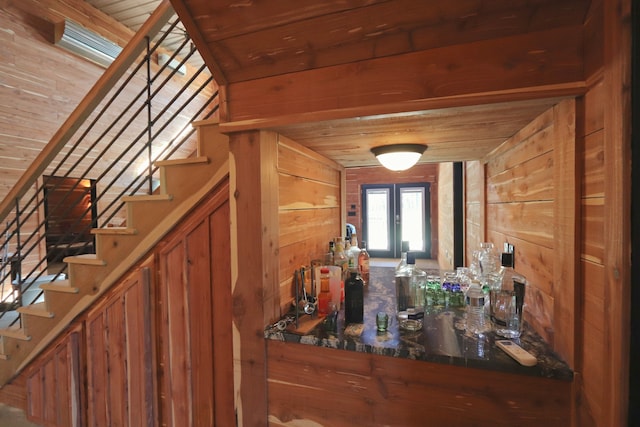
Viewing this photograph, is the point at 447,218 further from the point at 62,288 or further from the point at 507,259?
the point at 62,288

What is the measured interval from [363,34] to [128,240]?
166cm

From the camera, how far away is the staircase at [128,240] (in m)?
1.55

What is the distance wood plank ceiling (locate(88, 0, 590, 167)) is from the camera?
78 centimetres

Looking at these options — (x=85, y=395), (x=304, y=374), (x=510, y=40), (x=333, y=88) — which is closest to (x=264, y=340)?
(x=304, y=374)

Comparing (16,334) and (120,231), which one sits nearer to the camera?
(120,231)

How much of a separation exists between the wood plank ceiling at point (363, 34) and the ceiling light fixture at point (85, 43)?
448 centimetres

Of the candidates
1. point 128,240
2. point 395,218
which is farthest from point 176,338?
point 395,218

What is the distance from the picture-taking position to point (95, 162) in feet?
6.68

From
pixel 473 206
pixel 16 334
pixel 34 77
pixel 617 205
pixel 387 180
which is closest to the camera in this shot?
pixel 617 205

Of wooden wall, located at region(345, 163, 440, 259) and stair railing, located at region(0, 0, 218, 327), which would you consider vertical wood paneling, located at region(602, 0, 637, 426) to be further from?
wooden wall, located at region(345, 163, 440, 259)

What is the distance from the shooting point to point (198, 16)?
92 cm

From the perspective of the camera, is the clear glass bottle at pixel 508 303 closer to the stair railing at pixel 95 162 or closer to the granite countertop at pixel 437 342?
the granite countertop at pixel 437 342

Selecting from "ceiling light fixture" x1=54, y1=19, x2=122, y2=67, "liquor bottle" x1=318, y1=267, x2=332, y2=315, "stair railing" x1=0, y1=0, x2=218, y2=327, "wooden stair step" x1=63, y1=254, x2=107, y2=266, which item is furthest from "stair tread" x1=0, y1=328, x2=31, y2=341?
"ceiling light fixture" x1=54, y1=19, x2=122, y2=67

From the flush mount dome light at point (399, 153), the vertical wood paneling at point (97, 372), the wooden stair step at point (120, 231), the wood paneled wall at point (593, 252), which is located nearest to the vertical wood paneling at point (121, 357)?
the vertical wood paneling at point (97, 372)
